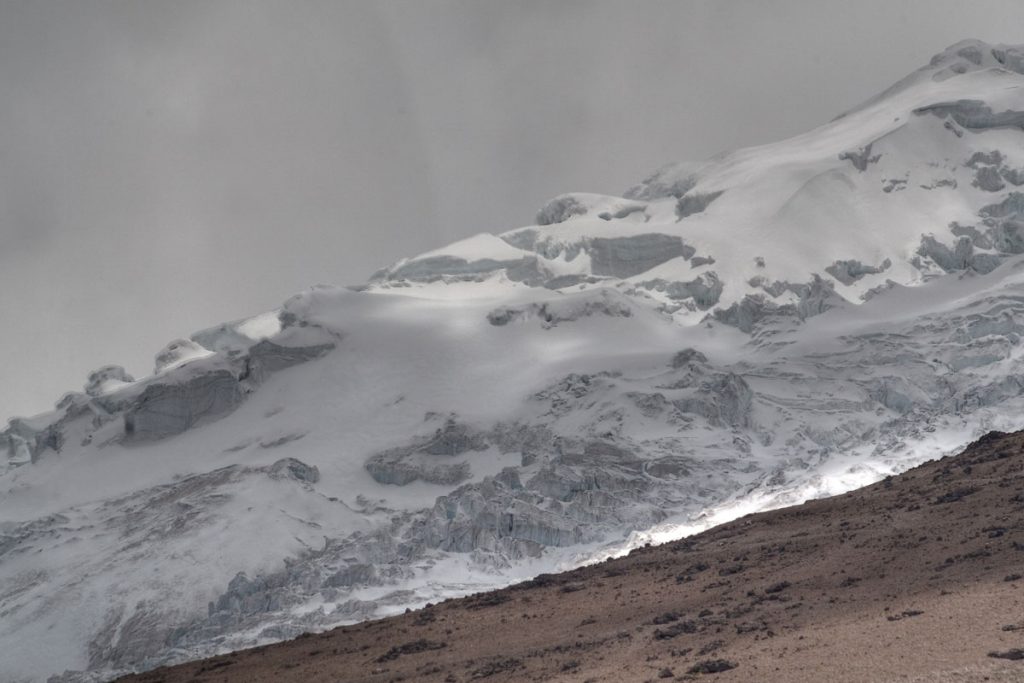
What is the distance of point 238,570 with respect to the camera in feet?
566

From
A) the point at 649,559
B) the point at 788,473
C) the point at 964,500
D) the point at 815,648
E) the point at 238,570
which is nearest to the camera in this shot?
the point at 815,648

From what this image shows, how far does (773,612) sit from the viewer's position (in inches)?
2549

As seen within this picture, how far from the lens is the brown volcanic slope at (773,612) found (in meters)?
53.2

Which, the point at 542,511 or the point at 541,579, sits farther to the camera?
the point at 542,511

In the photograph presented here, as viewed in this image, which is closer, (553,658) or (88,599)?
(553,658)

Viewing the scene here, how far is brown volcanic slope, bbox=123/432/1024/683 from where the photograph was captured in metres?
53.2

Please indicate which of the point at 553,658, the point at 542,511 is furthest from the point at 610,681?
the point at 542,511

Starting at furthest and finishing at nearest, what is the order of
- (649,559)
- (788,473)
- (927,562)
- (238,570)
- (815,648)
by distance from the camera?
1. (788,473)
2. (238,570)
3. (649,559)
4. (927,562)
5. (815,648)

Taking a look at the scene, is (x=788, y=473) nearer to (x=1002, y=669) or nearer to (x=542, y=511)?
(x=542, y=511)

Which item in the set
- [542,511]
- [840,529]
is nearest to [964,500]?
[840,529]

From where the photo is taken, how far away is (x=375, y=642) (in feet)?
259

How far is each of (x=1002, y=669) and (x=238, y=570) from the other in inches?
5394

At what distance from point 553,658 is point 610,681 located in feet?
27.3

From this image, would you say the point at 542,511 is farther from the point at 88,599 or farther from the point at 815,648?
the point at 815,648
